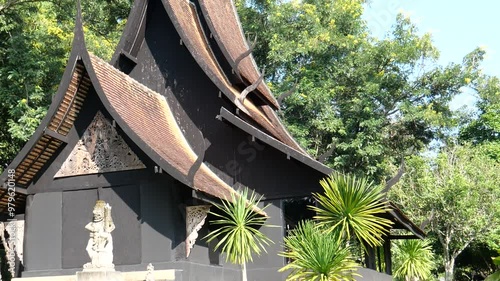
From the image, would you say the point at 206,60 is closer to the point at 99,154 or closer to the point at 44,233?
the point at 99,154

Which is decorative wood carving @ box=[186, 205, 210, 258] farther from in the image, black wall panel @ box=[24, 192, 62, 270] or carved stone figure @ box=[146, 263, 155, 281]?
black wall panel @ box=[24, 192, 62, 270]

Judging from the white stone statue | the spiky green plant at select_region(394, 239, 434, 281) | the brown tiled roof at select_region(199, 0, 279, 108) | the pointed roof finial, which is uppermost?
the brown tiled roof at select_region(199, 0, 279, 108)

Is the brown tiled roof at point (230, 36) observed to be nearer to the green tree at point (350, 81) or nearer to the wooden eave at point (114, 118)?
the wooden eave at point (114, 118)

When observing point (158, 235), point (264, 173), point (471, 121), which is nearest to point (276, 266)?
point (264, 173)

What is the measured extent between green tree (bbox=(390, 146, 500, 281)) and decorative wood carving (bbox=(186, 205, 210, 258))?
1437cm

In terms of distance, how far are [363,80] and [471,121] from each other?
10.4m

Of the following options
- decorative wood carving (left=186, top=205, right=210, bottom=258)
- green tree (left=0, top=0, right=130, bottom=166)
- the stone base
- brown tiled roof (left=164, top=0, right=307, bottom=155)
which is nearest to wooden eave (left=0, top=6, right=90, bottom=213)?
brown tiled roof (left=164, top=0, right=307, bottom=155)

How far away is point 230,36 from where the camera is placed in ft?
53.8

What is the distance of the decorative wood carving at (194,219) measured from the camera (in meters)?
10.8

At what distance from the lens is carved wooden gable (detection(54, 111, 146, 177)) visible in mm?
11141

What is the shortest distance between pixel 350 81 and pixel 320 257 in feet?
54.7

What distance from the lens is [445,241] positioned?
25.2 meters

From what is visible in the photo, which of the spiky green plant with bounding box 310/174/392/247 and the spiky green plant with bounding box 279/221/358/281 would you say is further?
the spiky green plant with bounding box 310/174/392/247

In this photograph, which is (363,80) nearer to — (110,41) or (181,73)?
(110,41)
